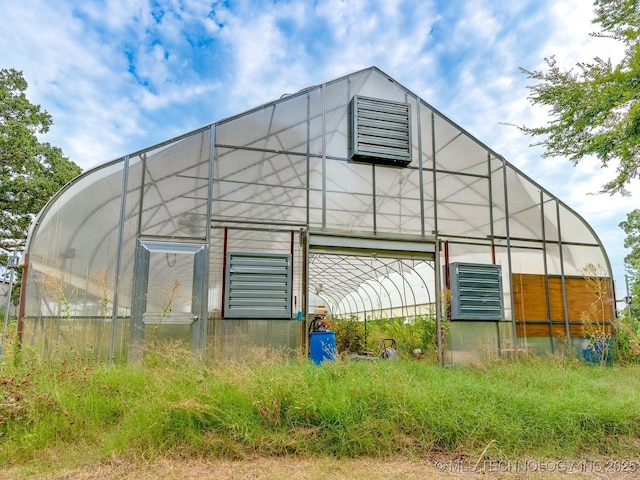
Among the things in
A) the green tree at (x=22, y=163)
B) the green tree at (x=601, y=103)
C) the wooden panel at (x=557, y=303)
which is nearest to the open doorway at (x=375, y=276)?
the wooden panel at (x=557, y=303)

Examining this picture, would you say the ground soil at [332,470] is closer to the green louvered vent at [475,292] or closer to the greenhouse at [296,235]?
the greenhouse at [296,235]

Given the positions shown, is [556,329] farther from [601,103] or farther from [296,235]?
[296,235]

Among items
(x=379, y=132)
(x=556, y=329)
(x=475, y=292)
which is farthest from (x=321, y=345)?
(x=556, y=329)

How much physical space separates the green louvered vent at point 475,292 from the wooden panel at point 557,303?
18.0 inches

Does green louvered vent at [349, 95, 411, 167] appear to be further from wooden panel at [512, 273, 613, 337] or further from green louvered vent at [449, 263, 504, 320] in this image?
wooden panel at [512, 273, 613, 337]

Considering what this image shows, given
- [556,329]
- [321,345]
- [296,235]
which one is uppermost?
[296,235]

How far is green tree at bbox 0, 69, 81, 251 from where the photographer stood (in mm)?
14094

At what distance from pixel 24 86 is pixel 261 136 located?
1306 cm

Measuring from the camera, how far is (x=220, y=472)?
3283 mm

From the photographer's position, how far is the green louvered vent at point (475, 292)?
754cm

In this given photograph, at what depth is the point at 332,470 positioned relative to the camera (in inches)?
133

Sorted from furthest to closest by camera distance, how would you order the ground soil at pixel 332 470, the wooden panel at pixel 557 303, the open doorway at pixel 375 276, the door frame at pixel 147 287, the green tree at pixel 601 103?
the wooden panel at pixel 557 303, the open doorway at pixel 375 276, the door frame at pixel 147 287, the green tree at pixel 601 103, the ground soil at pixel 332 470

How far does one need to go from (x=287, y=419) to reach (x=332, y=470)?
639mm

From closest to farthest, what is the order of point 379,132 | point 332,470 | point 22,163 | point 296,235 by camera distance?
point 332,470 → point 296,235 → point 379,132 → point 22,163
